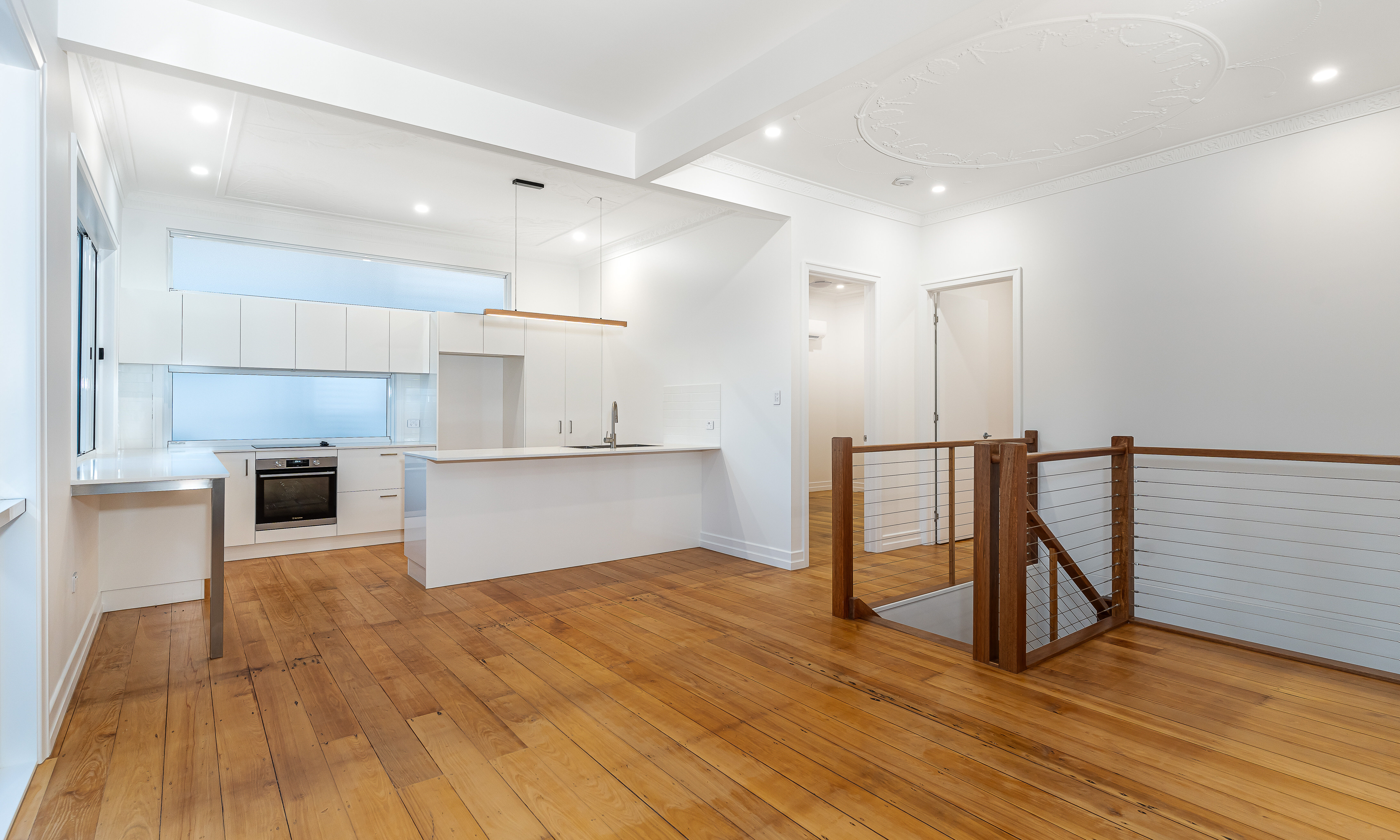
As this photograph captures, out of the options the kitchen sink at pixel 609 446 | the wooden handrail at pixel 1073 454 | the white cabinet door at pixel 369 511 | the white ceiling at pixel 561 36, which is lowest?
the white cabinet door at pixel 369 511

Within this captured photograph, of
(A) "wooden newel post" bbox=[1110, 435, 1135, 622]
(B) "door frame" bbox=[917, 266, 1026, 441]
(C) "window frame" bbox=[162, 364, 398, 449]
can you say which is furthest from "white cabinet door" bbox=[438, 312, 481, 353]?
(A) "wooden newel post" bbox=[1110, 435, 1135, 622]

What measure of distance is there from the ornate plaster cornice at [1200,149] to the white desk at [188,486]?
5.17 metres

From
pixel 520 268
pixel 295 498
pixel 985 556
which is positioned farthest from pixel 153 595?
pixel 985 556

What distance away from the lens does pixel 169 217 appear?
513cm

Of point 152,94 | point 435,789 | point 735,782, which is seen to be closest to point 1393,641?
point 735,782

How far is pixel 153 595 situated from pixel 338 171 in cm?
288

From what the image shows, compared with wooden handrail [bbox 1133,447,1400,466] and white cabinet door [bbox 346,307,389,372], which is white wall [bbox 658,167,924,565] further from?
white cabinet door [bbox 346,307,389,372]

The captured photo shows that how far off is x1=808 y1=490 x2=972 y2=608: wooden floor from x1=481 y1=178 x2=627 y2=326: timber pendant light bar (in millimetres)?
2635

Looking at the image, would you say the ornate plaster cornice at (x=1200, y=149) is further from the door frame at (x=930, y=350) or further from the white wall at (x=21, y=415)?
the white wall at (x=21, y=415)

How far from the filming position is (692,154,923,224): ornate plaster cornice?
4453 mm

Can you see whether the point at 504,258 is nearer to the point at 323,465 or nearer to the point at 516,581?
the point at 323,465

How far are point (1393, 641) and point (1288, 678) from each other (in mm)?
1125

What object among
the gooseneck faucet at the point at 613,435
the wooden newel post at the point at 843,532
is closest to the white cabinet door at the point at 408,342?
the gooseneck faucet at the point at 613,435

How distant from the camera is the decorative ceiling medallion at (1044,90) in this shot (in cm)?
294
